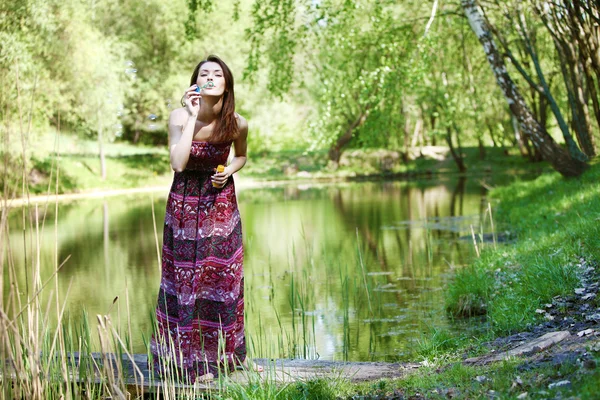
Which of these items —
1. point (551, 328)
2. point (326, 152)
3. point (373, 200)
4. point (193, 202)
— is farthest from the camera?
point (326, 152)

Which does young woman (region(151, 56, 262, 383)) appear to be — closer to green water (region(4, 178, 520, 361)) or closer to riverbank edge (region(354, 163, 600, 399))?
green water (region(4, 178, 520, 361))

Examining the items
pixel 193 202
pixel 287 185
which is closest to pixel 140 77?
pixel 287 185

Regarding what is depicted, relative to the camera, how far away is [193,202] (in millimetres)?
4715

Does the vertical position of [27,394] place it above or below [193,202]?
below

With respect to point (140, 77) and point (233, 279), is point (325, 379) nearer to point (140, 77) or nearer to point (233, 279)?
point (233, 279)

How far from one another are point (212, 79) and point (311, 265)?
4787 millimetres

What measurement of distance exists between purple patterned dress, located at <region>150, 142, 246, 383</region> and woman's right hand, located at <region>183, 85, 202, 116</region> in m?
0.27

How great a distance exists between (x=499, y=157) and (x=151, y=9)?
1796cm

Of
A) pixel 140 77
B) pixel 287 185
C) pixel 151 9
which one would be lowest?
pixel 287 185

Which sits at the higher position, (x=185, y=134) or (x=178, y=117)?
(x=178, y=117)

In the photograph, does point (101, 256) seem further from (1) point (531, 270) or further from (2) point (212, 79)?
(2) point (212, 79)

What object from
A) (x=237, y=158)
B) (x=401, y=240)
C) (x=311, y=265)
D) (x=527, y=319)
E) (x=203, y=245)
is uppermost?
(x=237, y=158)

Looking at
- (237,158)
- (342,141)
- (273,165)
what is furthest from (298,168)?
(237,158)

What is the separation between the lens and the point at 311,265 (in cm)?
914
